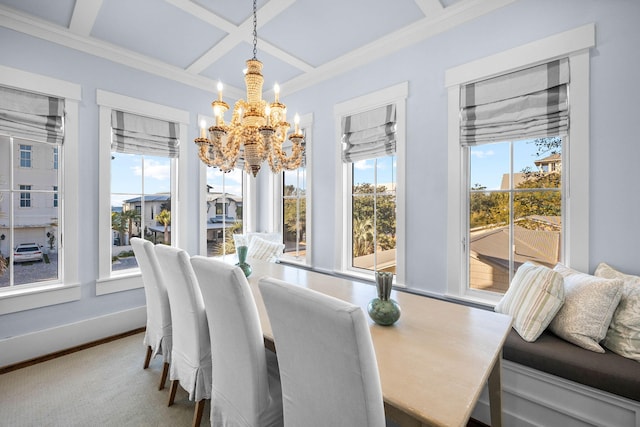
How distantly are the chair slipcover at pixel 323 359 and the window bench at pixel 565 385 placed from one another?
3.97 feet

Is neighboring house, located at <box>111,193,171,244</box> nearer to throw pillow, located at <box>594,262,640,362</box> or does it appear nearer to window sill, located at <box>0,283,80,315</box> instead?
window sill, located at <box>0,283,80,315</box>

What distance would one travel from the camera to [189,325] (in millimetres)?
1617

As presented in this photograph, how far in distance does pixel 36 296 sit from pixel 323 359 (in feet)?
9.58

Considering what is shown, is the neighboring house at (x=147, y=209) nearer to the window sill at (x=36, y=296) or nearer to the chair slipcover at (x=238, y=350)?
the window sill at (x=36, y=296)

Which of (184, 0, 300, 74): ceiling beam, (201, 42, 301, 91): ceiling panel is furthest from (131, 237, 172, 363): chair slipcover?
(201, 42, 301, 91): ceiling panel

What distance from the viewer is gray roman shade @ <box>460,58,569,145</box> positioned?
1.87 m

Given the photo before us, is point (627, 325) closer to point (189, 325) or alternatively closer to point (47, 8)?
point (189, 325)

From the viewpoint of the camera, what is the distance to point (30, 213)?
2527mm

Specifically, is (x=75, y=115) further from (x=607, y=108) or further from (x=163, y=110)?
(x=607, y=108)

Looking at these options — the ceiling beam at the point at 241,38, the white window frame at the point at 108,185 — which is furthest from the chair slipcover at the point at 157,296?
the ceiling beam at the point at 241,38

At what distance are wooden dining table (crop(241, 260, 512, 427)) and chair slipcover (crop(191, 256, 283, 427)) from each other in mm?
126

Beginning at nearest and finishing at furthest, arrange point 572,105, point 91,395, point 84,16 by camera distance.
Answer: point 572,105
point 91,395
point 84,16

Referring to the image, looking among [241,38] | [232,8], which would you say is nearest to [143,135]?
[241,38]

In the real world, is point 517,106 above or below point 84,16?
below
